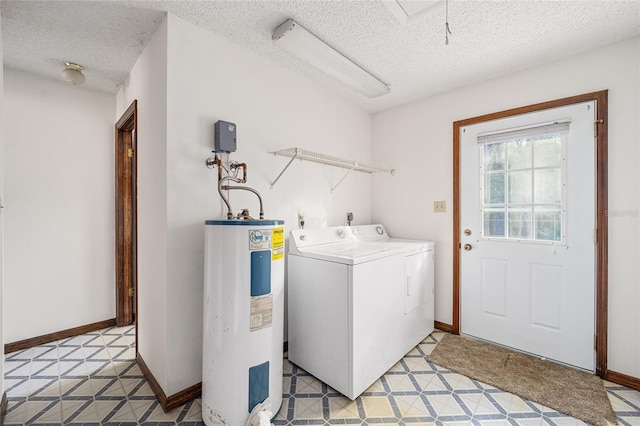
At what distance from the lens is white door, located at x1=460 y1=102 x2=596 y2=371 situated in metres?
2.01

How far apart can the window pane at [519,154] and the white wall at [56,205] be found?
12.3 ft

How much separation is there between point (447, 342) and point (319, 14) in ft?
9.00

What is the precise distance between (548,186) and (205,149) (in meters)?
2.58

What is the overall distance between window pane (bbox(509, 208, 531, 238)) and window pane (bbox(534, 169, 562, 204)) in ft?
0.43

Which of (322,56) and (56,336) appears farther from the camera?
(56,336)

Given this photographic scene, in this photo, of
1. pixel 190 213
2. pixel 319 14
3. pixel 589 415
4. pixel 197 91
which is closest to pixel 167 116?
pixel 197 91

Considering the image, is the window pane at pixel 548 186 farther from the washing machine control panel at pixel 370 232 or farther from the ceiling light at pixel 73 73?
the ceiling light at pixel 73 73

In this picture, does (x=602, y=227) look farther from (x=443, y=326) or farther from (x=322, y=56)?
(x=322, y=56)

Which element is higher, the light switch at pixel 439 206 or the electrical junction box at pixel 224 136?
the electrical junction box at pixel 224 136

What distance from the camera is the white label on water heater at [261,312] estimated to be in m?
1.48

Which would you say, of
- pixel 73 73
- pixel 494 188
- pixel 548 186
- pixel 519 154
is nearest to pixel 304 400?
pixel 494 188

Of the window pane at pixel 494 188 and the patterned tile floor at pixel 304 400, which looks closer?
the patterned tile floor at pixel 304 400

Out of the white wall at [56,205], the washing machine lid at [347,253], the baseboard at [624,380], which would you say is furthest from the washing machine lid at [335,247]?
the white wall at [56,205]

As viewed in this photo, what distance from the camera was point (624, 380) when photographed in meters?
1.84
